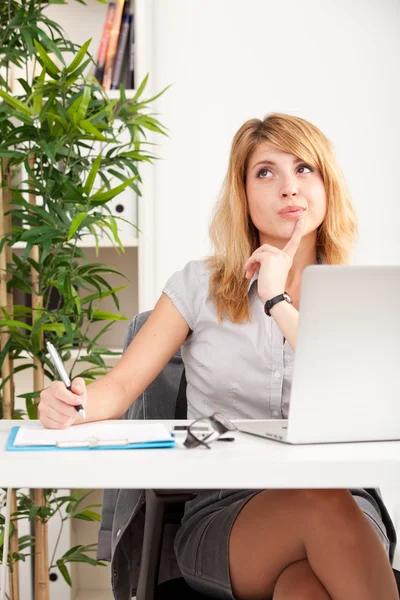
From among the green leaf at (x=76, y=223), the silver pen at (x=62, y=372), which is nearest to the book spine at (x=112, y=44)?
the green leaf at (x=76, y=223)

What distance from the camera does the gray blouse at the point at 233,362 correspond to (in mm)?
1593

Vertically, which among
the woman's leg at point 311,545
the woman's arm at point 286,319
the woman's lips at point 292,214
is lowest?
the woman's leg at point 311,545

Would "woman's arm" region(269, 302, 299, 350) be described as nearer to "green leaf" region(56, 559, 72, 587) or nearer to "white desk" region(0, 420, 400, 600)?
"white desk" region(0, 420, 400, 600)

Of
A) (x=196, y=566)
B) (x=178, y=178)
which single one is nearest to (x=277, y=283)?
(x=196, y=566)

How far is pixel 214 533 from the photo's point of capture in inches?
50.2

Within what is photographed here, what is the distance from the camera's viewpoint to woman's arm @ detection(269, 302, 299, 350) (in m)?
1.35

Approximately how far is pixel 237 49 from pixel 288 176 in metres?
1.47

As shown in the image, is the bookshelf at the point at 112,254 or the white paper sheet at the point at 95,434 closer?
the white paper sheet at the point at 95,434

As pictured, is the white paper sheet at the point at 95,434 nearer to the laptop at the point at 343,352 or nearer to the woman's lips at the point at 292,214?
the laptop at the point at 343,352

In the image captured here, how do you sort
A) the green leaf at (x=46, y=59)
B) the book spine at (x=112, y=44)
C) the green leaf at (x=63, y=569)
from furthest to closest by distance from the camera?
the book spine at (x=112, y=44) → the green leaf at (x=63, y=569) → the green leaf at (x=46, y=59)

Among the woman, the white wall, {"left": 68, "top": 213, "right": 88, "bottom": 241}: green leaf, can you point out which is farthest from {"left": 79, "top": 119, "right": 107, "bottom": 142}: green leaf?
the white wall

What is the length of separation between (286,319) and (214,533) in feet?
1.28

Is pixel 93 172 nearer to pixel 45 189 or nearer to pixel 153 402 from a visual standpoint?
pixel 45 189

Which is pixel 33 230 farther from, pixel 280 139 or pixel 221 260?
pixel 280 139
